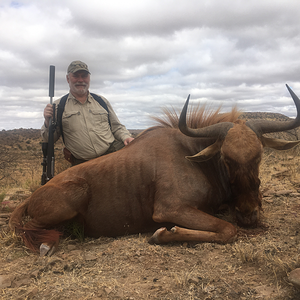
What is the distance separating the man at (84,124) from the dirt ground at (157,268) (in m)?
2.37

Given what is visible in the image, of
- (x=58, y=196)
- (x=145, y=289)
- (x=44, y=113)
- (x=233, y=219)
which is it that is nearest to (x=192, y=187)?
(x=233, y=219)

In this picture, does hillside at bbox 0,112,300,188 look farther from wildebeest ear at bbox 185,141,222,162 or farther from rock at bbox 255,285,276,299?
rock at bbox 255,285,276,299

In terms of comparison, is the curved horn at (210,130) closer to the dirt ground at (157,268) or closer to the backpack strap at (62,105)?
the dirt ground at (157,268)

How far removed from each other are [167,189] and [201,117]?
1.40 metres

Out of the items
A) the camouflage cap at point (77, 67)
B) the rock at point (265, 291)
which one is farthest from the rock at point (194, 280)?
the camouflage cap at point (77, 67)

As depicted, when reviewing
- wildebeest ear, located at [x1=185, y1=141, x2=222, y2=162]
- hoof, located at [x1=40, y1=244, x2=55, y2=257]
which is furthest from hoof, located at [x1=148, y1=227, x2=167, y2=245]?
hoof, located at [x1=40, y1=244, x2=55, y2=257]

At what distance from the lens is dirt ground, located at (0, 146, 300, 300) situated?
2201 mm

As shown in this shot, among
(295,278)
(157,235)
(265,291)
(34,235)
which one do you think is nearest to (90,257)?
(157,235)

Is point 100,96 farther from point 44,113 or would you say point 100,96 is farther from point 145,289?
point 145,289

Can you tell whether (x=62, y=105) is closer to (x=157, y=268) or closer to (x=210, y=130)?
(x=210, y=130)

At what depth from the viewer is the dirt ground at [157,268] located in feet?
7.22

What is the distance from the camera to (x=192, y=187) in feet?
11.5

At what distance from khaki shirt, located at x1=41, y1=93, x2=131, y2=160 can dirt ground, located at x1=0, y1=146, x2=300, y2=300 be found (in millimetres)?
2336

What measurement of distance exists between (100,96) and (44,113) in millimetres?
1378
